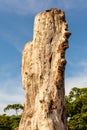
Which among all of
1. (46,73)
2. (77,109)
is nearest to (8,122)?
(77,109)

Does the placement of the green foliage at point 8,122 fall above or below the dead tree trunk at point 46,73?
above

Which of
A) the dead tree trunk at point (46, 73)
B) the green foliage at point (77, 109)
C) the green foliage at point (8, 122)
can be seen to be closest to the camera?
the dead tree trunk at point (46, 73)

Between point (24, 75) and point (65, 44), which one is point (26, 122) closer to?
point (24, 75)

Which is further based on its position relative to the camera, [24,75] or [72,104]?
[72,104]

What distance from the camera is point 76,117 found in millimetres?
35219

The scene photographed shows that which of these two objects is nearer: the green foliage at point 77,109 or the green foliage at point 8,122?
the green foliage at point 77,109

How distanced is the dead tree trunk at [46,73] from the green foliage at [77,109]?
23.2 metres

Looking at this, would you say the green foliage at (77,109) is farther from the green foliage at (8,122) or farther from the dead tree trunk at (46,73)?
the dead tree trunk at (46,73)

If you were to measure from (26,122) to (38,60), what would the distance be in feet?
6.15

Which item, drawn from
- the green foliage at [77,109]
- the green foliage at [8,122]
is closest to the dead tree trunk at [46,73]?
the green foliage at [77,109]

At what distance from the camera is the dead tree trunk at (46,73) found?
35.5ft

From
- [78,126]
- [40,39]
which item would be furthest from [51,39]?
[78,126]

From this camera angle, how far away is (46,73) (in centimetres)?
1125

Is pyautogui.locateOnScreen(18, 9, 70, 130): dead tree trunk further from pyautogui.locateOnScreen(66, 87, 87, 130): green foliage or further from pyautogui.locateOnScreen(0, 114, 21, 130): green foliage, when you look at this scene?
pyautogui.locateOnScreen(0, 114, 21, 130): green foliage
